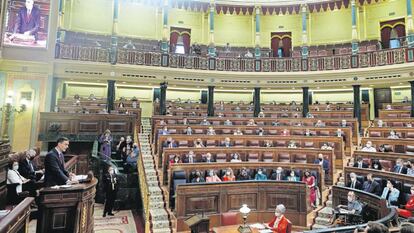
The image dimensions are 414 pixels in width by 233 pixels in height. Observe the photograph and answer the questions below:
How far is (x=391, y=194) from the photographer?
5.45 metres

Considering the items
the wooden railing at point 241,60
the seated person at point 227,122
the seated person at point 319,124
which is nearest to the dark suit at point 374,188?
the seated person at point 319,124

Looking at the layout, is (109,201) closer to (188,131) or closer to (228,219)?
(188,131)

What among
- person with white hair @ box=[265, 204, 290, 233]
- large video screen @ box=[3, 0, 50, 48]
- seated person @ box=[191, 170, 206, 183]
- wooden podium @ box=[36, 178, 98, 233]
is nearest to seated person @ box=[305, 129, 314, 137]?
seated person @ box=[191, 170, 206, 183]

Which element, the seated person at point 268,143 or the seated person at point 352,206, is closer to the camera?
the seated person at point 352,206

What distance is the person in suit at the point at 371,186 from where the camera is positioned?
5.76 m

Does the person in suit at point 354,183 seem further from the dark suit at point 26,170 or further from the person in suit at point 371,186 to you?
the dark suit at point 26,170

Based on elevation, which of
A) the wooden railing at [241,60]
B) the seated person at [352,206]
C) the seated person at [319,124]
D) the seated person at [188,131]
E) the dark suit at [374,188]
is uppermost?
the wooden railing at [241,60]

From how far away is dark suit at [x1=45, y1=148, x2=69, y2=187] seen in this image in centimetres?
337

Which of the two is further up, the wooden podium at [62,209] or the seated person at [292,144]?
the seated person at [292,144]

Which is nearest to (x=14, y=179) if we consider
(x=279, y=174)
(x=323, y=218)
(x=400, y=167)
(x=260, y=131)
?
(x=279, y=174)

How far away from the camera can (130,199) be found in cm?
773

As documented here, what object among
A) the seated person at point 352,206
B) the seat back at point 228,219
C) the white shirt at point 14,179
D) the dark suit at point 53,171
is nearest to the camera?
the dark suit at point 53,171

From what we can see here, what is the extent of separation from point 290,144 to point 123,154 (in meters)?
4.85

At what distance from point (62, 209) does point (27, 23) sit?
27.8ft
